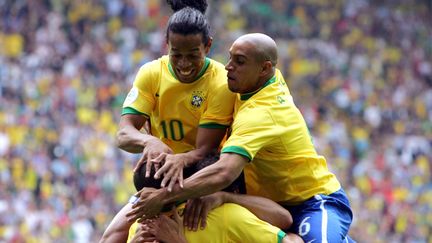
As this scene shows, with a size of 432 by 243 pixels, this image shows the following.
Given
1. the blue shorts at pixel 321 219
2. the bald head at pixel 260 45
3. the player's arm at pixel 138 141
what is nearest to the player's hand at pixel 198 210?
the player's arm at pixel 138 141

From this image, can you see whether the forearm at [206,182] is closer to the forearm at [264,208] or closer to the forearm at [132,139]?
the forearm at [264,208]

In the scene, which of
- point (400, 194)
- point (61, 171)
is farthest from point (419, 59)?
point (61, 171)

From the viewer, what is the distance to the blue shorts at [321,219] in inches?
253

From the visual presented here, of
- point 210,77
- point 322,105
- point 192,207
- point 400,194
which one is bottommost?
point 400,194

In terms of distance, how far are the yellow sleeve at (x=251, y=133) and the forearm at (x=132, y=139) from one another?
20.9 inches

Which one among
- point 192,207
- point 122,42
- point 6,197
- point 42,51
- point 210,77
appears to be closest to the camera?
point 192,207

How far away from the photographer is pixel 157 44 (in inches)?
788

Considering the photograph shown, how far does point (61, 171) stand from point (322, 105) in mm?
6567

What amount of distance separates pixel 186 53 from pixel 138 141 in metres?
0.62

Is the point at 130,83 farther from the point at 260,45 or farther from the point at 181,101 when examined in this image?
the point at 260,45

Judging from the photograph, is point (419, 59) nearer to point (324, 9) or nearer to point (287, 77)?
point (324, 9)

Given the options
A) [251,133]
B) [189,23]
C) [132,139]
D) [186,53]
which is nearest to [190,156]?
[251,133]

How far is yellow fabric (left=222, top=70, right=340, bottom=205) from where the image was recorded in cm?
614

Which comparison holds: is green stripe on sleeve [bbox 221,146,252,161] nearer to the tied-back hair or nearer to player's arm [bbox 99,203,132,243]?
the tied-back hair
